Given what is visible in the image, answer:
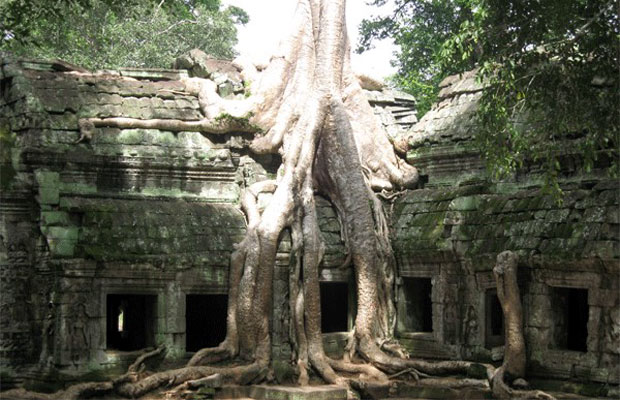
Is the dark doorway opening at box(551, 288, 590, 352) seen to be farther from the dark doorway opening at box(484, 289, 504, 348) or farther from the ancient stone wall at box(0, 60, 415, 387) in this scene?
the ancient stone wall at box(0, 60, 415, 387)

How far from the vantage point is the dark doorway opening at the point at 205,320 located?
60.5 feet

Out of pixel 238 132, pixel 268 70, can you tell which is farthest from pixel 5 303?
pixel 268 70

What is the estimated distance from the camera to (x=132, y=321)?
18.4m

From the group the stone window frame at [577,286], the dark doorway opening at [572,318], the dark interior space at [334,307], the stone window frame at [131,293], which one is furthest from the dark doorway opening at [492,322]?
the stone window frame at [131,293]

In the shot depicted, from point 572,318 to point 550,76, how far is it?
4.08 meters

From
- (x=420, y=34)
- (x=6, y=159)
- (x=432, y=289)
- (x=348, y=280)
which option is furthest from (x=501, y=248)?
(x=420, y=34)

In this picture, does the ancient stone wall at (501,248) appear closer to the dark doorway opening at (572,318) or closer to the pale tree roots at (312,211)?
the dark doorway opening at (572,318)

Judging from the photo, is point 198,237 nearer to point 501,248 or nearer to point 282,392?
point 282,392

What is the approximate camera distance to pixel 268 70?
18594mm

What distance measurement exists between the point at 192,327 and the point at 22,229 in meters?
3.46

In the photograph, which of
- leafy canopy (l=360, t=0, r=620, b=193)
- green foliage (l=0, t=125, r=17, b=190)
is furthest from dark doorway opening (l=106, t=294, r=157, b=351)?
leafy canopy (l=360, t=0, r=620, b=193)

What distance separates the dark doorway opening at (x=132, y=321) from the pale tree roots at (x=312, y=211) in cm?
105

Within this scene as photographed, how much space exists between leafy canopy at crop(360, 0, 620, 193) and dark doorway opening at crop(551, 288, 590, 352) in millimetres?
1707

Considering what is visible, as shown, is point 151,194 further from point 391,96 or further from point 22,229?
point 391,96
